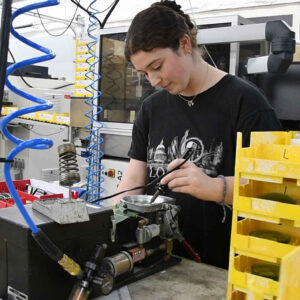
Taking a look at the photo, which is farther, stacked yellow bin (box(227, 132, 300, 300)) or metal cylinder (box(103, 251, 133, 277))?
metal cylinder (box(103, 251, 133, 277))

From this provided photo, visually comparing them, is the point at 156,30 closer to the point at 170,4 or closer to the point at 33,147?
the point at 170,4

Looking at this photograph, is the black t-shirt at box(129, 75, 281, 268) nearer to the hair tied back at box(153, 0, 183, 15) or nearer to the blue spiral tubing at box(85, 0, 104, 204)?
the hair tied back at box(153, 0, 183, 15)

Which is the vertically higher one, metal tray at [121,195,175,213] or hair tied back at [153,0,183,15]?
hair tied back at [153,0,183,15]

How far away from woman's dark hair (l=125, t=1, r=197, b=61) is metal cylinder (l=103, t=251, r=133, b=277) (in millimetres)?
570

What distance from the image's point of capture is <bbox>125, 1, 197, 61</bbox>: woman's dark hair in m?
1.07

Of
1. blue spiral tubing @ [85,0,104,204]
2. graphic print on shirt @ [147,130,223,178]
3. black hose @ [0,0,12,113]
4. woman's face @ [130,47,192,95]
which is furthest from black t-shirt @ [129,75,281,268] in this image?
blue spiral tubing @ [85,0,104,204]

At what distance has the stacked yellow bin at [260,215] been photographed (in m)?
0.60

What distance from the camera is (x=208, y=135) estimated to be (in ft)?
4.00

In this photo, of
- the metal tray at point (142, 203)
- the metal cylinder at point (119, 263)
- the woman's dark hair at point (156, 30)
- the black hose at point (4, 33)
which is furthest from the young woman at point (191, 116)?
the black hose at point (4, 33)

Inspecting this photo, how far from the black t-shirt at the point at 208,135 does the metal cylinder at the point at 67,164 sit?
22.6 inches

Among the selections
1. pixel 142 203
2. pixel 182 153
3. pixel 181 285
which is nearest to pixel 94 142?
pixel 182 153

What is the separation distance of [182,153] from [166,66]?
0.30 metres

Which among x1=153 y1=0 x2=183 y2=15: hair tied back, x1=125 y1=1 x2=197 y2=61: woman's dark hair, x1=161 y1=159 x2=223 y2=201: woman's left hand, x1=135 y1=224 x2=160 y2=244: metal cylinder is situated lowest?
x1=135 y1=224 x2=160 y2=244: metal cylinder

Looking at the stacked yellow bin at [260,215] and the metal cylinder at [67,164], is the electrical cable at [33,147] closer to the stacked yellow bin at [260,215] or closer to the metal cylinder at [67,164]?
the metal cylinder at [67,164]
